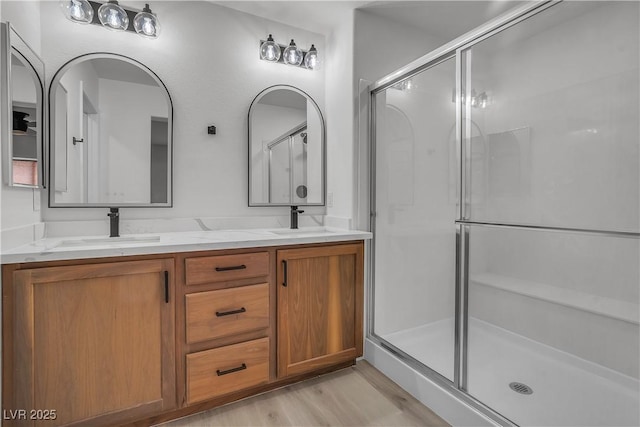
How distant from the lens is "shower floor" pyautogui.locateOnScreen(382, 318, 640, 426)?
1.60 meters

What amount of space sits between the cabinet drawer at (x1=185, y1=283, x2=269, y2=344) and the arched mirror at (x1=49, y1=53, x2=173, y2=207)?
0.77 m

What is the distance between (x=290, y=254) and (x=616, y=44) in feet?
6.74

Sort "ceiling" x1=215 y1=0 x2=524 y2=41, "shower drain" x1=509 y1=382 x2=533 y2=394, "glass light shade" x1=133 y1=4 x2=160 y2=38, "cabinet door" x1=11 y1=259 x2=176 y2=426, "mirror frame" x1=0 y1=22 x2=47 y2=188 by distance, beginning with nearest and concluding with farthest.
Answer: "cabinet door" x1=11 y1=259 x2=176 y2=426 → "mirror frame" x1=0 y1=22 x2=47 y2=188 → "shower drain" x1=509 y1=382 x2=533 y2=394 → "glass light shade" x1=133 y1=4 x2=160 y2=38 → "ceiling" x1=215 y1=0 x2=524 y2=41

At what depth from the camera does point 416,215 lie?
7.18ft

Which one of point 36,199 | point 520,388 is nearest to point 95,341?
point 36,199

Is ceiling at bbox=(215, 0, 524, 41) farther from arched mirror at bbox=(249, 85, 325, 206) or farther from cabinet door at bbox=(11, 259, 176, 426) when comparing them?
cabinet door at bbox=(11, 259, 176, 426)

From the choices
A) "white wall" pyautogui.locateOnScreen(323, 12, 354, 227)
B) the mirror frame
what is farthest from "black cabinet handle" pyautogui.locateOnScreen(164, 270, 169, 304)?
"white wall" pyautogui.locateOnScreen(323, 12, 354, 227)

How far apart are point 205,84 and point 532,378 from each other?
2.74m

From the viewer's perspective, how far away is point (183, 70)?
6.86ft

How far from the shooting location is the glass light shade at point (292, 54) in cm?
236

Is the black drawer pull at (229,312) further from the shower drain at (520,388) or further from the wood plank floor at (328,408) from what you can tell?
the shower drain at (520,388)

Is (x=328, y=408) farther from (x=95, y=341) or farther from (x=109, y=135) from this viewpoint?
(x=109, y=135)

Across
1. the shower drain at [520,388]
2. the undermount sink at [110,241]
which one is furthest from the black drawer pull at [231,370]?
the shower drain at [520,388]

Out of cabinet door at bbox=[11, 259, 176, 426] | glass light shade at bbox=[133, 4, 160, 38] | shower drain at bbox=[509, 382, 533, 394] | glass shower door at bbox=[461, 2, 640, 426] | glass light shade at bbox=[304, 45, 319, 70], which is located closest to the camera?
cabinet door at bbox=[11, 259, 176, 426]
